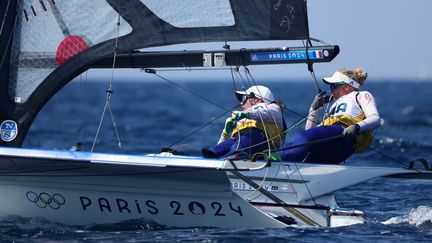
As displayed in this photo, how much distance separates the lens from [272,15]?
8.41m

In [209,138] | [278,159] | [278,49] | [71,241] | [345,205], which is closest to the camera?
[71,241]

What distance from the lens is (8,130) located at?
8.65 m

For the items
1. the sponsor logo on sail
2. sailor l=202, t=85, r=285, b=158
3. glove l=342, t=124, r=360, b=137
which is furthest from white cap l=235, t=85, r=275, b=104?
the sponsor logo on sail

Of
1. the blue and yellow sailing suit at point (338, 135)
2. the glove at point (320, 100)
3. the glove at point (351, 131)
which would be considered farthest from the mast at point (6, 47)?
the glove at point (351, 131)

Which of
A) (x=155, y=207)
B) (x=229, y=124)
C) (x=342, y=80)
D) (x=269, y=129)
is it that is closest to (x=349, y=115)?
(x=342, y=80)

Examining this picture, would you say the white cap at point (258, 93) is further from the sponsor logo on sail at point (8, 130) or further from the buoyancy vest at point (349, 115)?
the sponsor logo on sail at point (8, 130)

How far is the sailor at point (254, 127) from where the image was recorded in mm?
8875

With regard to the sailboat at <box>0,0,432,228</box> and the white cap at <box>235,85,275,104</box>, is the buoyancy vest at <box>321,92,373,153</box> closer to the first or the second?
the sailboat at <box>0,0,432,228</box>

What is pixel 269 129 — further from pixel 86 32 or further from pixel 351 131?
pixel 86 32

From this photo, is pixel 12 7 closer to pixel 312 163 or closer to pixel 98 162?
pixel 98 162

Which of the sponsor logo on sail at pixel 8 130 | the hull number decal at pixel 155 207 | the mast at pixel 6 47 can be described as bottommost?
the hull number decal at pixel 155 207

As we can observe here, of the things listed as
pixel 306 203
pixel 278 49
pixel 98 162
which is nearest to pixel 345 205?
pixel 306 203

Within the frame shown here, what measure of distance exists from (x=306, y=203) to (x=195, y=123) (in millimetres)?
16063

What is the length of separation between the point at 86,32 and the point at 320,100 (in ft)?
7.57
